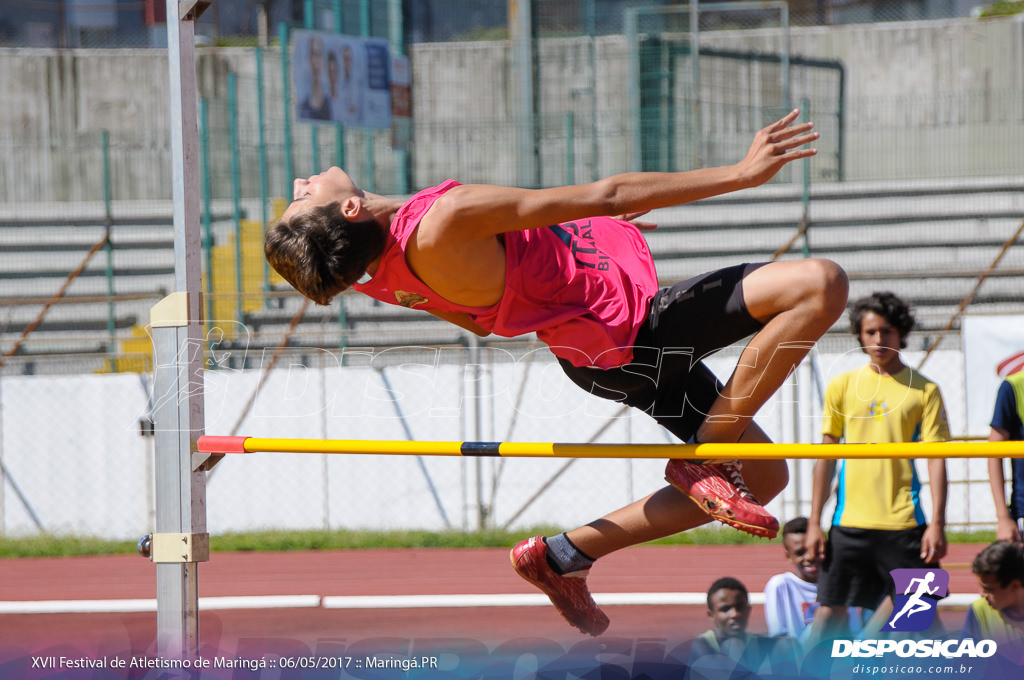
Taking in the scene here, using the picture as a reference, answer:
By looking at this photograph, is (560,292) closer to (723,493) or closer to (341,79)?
(723,493)

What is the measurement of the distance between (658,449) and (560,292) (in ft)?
1.58

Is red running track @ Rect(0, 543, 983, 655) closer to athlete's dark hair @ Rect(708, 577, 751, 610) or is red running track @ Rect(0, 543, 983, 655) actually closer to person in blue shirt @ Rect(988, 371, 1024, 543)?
athlete's dark hair @ Rect(708, 577, 751, 610)

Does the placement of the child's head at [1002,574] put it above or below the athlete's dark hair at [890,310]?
below

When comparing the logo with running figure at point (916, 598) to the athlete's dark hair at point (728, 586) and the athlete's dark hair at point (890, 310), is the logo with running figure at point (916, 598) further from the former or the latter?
the athlete's dark hair at point (890, 310)

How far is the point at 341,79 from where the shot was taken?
12484 millimetres

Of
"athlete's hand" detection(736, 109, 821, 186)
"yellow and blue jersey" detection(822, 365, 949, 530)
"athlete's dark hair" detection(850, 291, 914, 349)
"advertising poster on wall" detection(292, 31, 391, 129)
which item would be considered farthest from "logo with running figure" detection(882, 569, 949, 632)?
"advertising poster on wall" detection(292, 31, 391, 129)

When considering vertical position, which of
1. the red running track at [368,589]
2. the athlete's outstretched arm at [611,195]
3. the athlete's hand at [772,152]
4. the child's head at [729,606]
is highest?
the athlete's hand at [772,152]

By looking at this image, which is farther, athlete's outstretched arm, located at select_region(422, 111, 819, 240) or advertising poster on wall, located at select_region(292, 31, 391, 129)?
advertising poster on wall, located at select_region(292, 31, 391, 129)

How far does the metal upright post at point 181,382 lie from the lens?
3.14m

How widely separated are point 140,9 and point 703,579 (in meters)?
13.1

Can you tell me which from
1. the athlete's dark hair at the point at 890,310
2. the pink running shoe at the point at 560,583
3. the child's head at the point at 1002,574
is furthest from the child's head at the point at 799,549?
the pink running shoe at the point at 560,583

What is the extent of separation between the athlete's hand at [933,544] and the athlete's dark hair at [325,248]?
96.0 inches

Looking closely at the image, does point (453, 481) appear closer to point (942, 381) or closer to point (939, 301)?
point (942, 381)

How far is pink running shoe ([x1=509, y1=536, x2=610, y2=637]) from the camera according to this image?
3324mm
